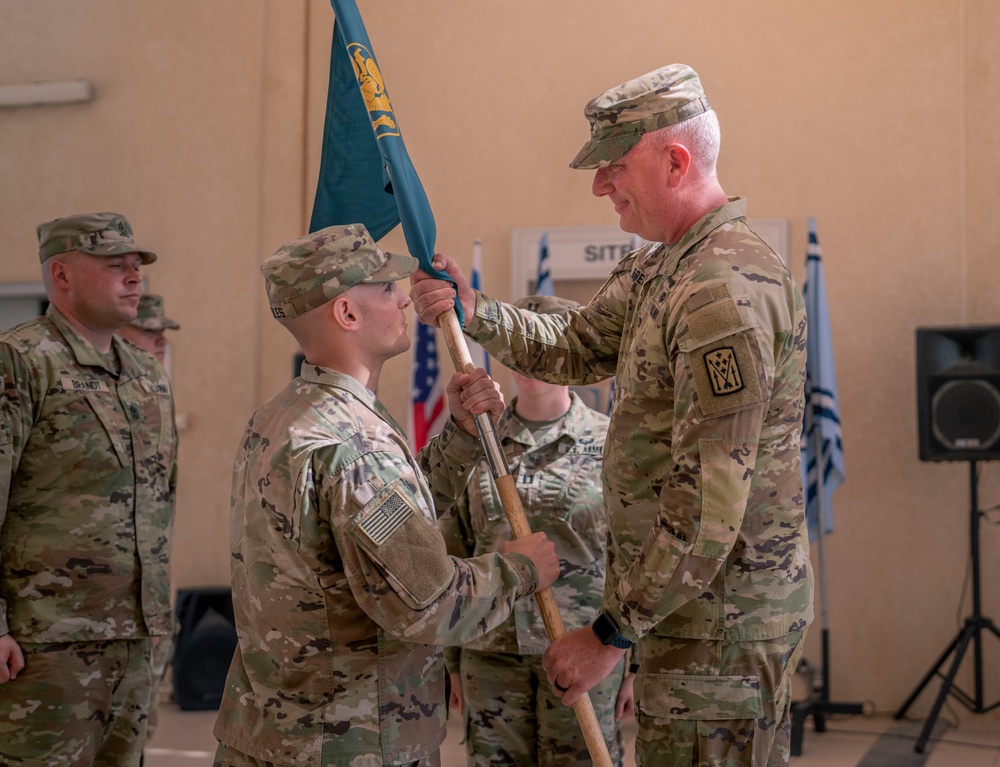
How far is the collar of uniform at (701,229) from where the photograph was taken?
2141 mm

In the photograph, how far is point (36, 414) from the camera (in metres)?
3.10

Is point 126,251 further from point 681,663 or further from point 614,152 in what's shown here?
point 681,663

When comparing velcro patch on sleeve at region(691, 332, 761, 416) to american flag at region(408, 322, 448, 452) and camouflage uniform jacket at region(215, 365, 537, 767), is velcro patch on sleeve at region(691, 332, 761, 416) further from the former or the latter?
american flag at region(408, 322, 448, 452)

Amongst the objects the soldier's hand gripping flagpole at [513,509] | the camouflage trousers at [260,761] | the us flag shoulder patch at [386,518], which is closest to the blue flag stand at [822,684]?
the soldier's hand gripping flagpole at [513,509]

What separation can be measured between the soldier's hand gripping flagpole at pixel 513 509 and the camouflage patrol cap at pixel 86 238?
4.52ft

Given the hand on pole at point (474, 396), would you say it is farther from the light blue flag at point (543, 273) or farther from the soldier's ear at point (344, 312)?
the light blue flag at point (543, 273)

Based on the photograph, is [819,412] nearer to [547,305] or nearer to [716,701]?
[547,305]

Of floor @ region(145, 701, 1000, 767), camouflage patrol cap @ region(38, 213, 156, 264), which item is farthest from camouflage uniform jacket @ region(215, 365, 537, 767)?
floor @ region(145, 701, 1000, 767)

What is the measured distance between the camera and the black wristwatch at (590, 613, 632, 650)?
6.72ft

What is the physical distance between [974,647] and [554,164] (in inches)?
127

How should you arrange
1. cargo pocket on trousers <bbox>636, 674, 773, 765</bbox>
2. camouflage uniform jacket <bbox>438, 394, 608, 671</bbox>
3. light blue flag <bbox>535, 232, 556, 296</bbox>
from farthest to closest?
light blue flag <bbox>535, 232, 556, 296</bbox>, camouflage uniform jacket <bbox>438, 394, 608, 671</bbox>, cargo pocket on trousers <bbox>636, 674, 773, 765</bbox>

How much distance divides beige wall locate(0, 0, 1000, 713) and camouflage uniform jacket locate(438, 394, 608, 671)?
283 cm

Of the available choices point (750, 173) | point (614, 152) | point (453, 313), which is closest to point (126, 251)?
point (453, 313)

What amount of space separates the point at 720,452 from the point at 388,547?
60 centimetres
